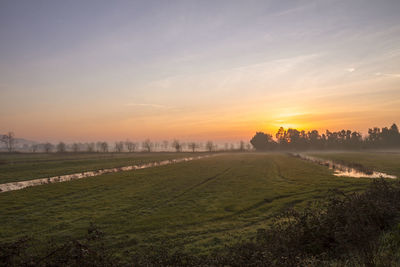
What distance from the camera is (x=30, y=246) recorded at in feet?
46.8

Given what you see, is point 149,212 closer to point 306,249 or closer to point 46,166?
point 306,249

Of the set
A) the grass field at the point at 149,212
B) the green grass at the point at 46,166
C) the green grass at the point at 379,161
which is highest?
the green grass at the point at 46,166

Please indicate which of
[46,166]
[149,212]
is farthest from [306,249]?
[46,166]

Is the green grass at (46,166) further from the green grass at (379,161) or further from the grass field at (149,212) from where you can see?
the green grass at (379,161)

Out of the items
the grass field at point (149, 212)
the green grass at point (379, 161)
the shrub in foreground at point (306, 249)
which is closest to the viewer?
the shrub in foreground at point (306, 249)

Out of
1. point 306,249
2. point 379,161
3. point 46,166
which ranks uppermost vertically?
point 46,166

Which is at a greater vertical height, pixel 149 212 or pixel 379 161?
pixel 149 212

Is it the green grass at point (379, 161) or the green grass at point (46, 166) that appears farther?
the green grass at point (379, 161)

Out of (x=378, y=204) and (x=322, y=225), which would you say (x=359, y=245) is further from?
(x=378, y=204)

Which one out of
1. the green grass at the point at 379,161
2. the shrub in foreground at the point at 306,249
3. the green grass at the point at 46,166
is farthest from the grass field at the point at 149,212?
the green grass at the point at 379,161

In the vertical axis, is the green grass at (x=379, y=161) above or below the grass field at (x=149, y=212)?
below

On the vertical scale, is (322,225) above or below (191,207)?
above

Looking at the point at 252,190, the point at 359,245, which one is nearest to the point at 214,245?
the point at 359,245

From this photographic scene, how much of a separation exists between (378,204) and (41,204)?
29.9 meters
